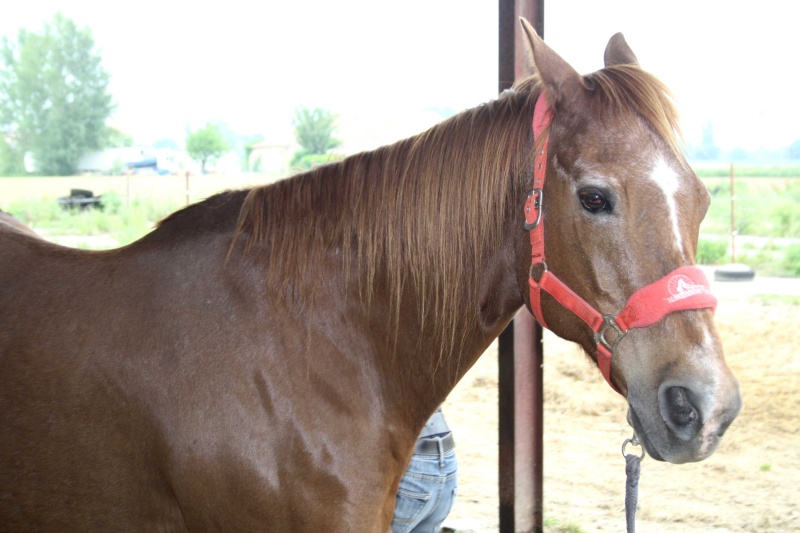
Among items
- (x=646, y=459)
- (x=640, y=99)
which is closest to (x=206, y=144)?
(x=646, y=459)

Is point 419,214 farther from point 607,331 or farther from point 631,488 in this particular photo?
point 631,488

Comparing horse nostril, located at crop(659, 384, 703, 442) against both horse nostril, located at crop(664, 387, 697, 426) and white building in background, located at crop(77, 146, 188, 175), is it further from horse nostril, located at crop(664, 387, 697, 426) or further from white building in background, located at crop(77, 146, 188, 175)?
white building in background, located at crop(77, 146, 188, 175)

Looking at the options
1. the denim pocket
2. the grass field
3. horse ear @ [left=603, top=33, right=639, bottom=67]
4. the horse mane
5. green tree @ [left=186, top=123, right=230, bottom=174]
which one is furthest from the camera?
green tree @ [left=186, top=123, right=230, bottom=174]

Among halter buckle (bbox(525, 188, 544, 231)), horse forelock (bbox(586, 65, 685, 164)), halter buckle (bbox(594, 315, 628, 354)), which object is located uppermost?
horse forelock (bbox(586, 65, 685, 164))

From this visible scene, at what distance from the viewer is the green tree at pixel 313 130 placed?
16.9 meters

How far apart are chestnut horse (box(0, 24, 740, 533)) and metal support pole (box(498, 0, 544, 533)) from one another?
4.09ft

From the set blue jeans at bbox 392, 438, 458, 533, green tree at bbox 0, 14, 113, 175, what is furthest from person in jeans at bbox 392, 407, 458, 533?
green tree at bbox 0, 14, 113, 175

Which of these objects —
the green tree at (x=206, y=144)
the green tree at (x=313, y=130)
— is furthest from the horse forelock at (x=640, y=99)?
the green tree at (x=206, y=144)

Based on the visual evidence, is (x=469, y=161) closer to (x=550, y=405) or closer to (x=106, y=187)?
(x=550, y=405)

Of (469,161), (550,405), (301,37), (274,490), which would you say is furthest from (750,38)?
(301,37)

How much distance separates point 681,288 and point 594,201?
273mm

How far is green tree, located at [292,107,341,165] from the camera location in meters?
16.9

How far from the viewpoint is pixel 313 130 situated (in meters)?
17.0

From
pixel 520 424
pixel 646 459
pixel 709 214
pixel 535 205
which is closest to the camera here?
pixel 535 205
